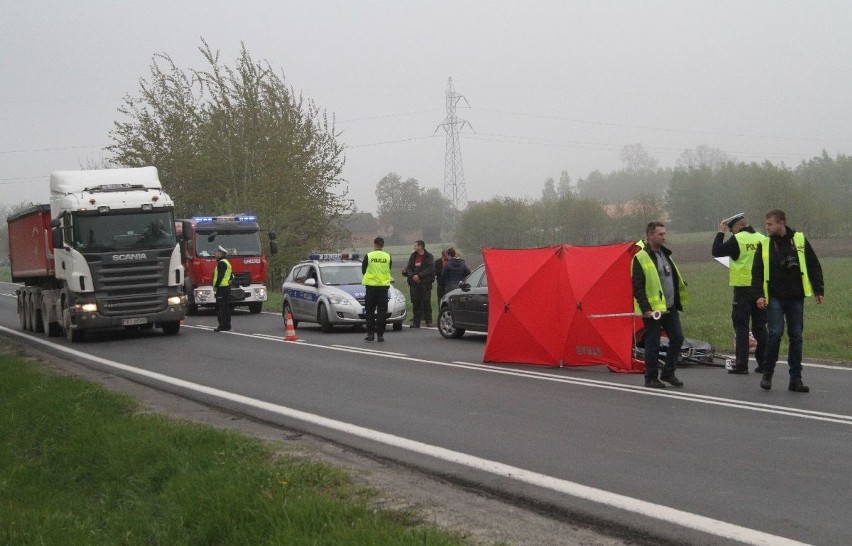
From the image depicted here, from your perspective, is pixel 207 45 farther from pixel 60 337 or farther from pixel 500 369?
pixel 500 369

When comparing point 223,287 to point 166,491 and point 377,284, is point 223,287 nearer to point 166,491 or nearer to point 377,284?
point 377,284

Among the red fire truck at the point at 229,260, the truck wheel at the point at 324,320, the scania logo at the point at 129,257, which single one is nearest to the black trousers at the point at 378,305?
the truck wheel at the point at 324,320

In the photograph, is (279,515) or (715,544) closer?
(715,544)

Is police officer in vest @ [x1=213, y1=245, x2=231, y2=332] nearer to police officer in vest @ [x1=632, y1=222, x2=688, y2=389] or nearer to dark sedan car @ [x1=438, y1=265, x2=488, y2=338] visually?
dark sedan car @ [x1=438, y1=265, x2=488, y2=338]

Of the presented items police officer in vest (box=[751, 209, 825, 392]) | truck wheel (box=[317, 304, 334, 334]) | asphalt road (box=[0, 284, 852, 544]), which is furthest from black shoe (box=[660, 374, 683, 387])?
truck wheel (box=[317, 304, 334, 334])

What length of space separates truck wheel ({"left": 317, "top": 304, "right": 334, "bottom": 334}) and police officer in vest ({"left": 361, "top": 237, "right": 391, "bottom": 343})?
3278mm

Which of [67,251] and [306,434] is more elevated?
[67,251]

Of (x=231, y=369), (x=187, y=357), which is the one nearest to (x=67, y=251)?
(x=187, y=357)

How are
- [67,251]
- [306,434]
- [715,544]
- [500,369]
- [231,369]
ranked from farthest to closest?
[67,251] < [231,369] < [500,369] < [306,434] < [715,544]

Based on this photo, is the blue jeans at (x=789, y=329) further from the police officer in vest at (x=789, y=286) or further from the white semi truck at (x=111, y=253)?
the white semi truck at (x=111, y=253)

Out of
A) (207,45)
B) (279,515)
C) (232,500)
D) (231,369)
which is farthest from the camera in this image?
(207,45)

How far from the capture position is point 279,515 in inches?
234

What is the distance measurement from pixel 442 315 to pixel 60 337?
9605mm

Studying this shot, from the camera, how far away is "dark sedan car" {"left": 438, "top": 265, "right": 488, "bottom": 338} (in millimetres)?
18953
